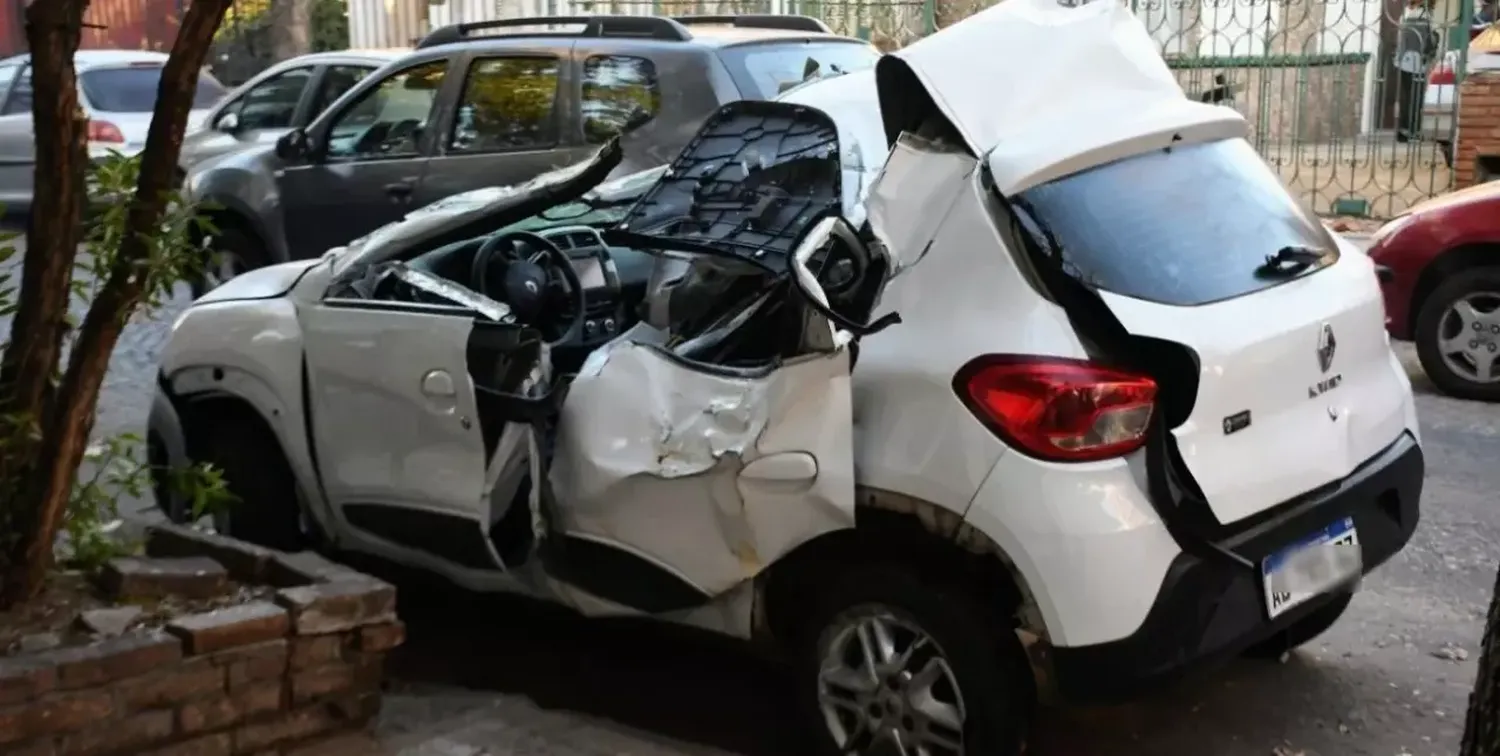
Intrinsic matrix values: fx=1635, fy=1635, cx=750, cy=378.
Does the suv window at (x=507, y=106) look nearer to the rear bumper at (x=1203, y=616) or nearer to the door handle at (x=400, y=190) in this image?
the door handle at (x=400, y=190)

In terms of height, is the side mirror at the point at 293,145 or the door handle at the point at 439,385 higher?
the side mirror at the point at 293,145

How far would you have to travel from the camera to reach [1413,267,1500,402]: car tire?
7797 mm

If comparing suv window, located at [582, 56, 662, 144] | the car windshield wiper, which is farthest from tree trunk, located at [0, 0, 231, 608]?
suv window, located at [582, 56, 662, 144]

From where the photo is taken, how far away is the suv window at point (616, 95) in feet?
25.8

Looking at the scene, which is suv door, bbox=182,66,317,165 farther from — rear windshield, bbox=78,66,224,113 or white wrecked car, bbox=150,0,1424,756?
white wrecked car, bbox=150,0,1424,756

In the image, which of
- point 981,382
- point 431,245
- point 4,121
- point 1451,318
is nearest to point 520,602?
point 431,245

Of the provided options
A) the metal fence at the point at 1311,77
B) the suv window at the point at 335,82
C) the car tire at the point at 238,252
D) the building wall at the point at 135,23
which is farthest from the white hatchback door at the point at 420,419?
the building wall at the point at 135,23

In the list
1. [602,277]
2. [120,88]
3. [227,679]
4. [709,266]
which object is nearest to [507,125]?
[602,277]

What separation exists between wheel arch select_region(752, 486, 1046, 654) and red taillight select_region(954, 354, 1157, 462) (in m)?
0.25

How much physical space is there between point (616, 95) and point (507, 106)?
2.46 feet

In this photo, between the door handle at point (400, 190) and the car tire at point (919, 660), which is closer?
the car tire at point (919, 660)

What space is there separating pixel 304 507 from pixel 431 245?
0.94 meters

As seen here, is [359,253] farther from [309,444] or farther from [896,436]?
[896,436]

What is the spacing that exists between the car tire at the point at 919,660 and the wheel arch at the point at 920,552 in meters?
0.04
